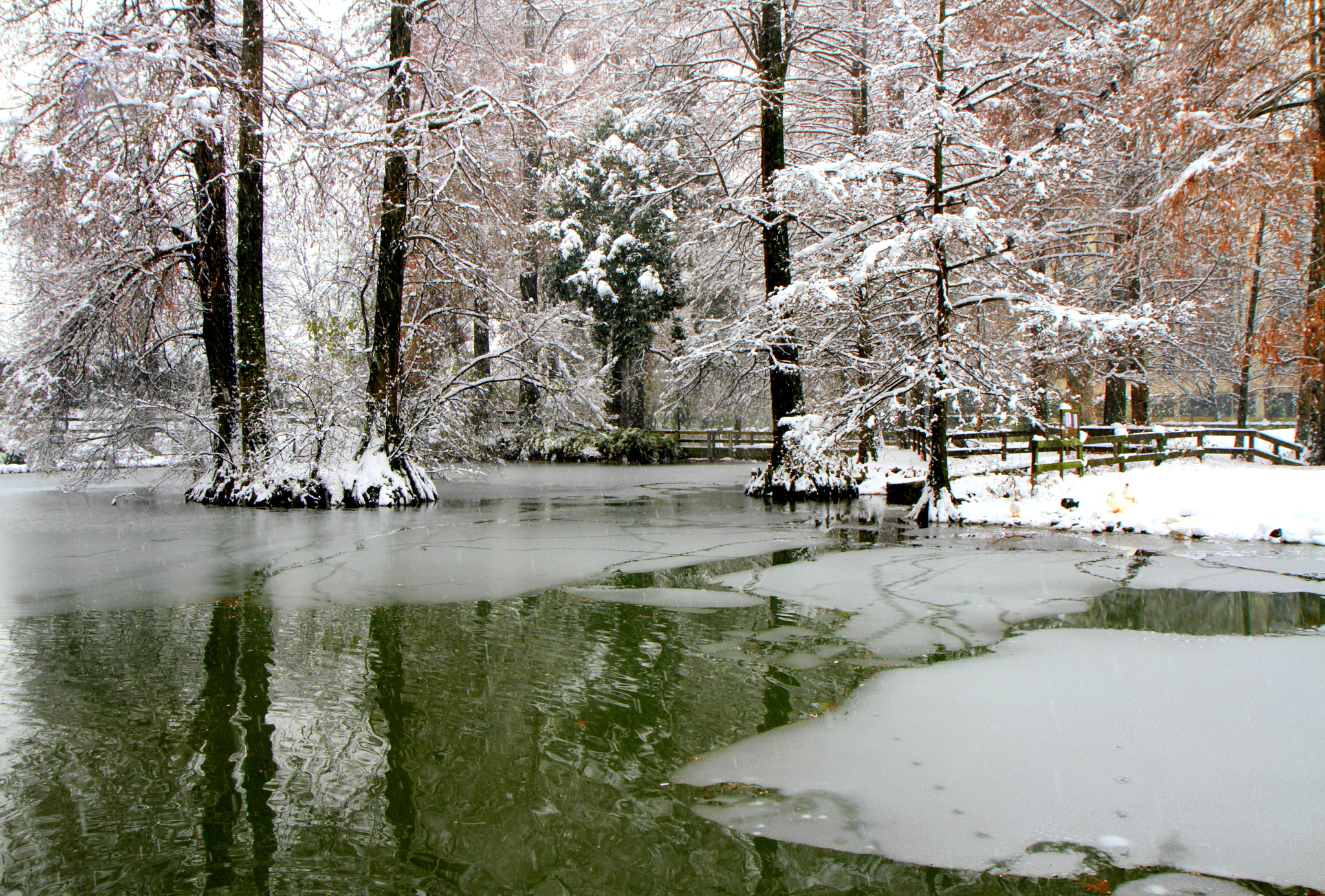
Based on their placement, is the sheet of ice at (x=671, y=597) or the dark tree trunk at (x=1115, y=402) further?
the dark tree trunk at (x=1115, y=402)

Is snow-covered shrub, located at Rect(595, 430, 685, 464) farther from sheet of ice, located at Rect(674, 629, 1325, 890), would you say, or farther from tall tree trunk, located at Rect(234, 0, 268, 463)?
sheet of ice, located at Rect(674, 629, 1325, 890)

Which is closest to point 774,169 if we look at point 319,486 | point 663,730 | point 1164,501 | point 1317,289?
point 1164,501

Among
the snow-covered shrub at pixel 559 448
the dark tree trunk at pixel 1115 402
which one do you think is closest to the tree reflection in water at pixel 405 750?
the dark tree trunk at pixel 1115 402

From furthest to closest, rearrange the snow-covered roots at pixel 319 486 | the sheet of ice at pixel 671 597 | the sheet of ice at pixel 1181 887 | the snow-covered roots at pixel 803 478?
the snow-covered roots at pixel 803 478, the snow-covered roots at pixel 319 486, the sheet of ice at pixel 671 597, the sheet of ice at pixel 1181 887

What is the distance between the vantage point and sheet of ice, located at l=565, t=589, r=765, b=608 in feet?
22.5

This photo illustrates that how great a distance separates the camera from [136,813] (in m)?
3.14

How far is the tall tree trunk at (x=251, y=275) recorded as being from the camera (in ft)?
50.0

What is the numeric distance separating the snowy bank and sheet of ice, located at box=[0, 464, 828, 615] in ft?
10.1

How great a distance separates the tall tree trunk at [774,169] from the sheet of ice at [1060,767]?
12.2m

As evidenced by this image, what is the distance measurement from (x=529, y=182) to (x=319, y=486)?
12.7 meters

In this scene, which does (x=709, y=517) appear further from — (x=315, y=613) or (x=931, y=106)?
(x=315, y=613)

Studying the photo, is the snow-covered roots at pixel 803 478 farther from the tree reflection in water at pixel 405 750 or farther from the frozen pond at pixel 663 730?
the tree reflection in water at pixel 405 750

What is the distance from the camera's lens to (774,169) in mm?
16938

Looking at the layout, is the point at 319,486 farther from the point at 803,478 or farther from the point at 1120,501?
the point at 1120,501
